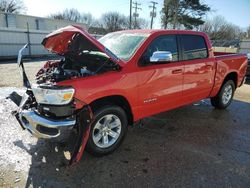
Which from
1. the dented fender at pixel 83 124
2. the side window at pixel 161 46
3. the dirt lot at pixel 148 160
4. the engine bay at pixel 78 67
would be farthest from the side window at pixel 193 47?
the dented fender at pixel 83 124

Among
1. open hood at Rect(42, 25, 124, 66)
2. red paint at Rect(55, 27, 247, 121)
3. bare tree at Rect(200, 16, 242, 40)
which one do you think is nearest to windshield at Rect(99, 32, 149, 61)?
red paint at Rect(55, 27, 247, 121)

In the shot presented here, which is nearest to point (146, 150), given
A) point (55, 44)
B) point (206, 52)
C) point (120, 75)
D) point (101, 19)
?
point (120, 75)

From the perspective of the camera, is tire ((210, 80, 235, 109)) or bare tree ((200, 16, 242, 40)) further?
bare tree ((200, 16, 242, 40))

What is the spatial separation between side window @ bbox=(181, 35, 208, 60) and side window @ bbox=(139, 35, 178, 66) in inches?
10.5

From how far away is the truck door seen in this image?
3944 millimetres

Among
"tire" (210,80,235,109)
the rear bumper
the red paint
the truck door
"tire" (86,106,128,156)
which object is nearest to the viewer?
the rear bumper

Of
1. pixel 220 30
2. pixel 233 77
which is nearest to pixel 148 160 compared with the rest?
pixel 233 77

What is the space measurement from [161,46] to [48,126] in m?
2.44

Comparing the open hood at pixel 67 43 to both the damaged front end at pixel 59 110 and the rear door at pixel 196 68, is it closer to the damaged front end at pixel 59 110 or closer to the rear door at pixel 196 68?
the damaged front end at pixel 59 110

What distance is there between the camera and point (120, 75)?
3592mm

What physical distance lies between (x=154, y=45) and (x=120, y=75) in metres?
1.00

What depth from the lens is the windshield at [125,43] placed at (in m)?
4.02

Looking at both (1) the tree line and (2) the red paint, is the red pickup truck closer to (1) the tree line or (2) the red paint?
(2) the red paint

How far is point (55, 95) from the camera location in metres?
3.04
